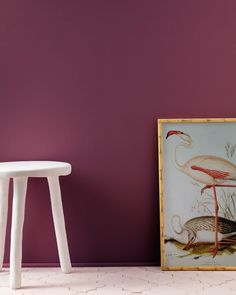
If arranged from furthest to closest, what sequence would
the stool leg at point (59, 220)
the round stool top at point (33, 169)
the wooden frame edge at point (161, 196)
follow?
the wooden frame edge at point (161, 196), the stool leg at point (59, 220), the round stool top at point (33, 169)

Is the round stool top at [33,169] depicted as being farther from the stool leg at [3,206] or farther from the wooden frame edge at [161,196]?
the wooden frame edge at [161,196]

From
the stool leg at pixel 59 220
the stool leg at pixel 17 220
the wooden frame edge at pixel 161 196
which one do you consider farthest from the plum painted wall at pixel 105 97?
the stool leg at pixel 17 220

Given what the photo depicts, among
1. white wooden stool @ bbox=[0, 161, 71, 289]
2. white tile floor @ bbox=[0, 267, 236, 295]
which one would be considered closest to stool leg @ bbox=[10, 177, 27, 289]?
white wooden stool @ bbox=[0, 161, 71, 289]

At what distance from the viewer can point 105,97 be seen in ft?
6.20

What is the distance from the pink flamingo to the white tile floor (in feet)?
1.04

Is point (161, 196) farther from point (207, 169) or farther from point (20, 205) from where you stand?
point (20, 205)

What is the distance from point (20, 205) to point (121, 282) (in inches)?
19.7

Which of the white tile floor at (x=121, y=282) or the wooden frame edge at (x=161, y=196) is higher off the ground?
the wooden frame edge at (x=161, y=196)

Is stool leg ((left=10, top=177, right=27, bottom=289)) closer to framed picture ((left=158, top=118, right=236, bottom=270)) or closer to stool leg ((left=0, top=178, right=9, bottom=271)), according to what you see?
stool leg ((left=0, top=178, right=9, bottom=271))

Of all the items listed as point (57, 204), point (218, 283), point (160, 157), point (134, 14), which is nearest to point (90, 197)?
point (57, 204)

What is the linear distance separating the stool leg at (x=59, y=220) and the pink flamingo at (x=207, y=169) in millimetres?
534

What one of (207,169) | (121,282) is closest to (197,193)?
(207,169)

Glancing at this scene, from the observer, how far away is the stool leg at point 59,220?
170cm

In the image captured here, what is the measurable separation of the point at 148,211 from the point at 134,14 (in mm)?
876
